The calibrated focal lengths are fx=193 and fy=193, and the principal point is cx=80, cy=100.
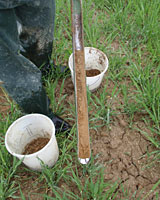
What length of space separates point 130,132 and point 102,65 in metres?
0.61

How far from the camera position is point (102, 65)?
1.66 meters

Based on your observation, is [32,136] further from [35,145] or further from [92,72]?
[92,72]

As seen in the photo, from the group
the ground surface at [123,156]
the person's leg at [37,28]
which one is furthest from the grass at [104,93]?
the person's leg at [37,28]

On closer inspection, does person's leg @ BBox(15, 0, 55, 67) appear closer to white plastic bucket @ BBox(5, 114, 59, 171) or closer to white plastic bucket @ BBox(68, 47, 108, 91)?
white plastic bucket @ BBox(68, 47, 108, 91)

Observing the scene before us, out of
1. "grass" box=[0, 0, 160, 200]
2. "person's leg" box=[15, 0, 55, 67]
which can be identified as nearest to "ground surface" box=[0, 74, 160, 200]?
"grass" box=[0, 0, 160, 200]

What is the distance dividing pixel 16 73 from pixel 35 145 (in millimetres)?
519

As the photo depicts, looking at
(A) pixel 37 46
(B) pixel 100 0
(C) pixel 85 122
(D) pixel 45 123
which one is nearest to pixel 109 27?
(B) pixel 100 0

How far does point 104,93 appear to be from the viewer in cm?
154

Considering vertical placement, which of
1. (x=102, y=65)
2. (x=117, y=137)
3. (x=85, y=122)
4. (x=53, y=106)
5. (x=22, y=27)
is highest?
(x=22, y=27)

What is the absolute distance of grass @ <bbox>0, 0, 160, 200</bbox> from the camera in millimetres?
1134

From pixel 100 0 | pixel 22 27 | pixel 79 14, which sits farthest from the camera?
pixel 100 0

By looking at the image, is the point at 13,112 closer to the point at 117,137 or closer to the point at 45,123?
Answer: the point at 45,123

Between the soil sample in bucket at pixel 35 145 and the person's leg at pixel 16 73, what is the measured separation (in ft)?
0.66

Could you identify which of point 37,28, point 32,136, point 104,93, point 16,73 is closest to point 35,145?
point 32,136
